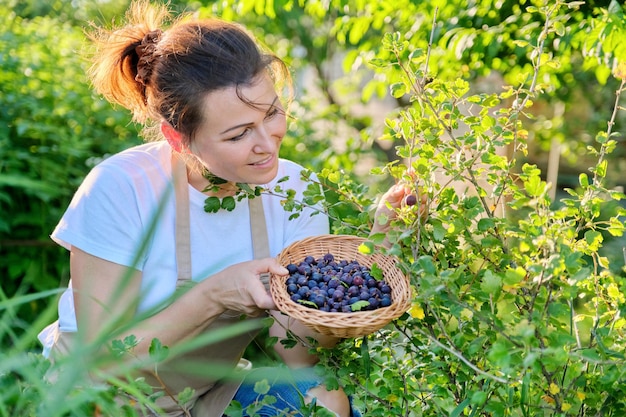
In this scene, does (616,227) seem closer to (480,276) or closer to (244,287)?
(480,276)

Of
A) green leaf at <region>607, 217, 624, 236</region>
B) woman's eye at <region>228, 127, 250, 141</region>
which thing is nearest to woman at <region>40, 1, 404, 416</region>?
woman's eye at <region>228, 127, 250, 141</region>

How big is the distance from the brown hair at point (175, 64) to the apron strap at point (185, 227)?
0.15m

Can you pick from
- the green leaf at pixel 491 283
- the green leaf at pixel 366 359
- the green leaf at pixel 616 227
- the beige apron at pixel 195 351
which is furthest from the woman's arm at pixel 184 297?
the green leaf at pixel 616 227

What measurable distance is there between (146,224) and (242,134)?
0.32m

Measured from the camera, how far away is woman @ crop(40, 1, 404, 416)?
1.99m

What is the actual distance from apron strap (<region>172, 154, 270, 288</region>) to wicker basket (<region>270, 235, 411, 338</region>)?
A: 6.4 inches

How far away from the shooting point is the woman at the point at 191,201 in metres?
1.99

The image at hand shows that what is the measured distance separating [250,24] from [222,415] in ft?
14.7

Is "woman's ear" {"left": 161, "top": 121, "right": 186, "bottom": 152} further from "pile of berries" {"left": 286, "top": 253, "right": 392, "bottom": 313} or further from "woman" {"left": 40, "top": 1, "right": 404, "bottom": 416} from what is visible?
"pile of berries" {"left": 286, "top": 253, "right": 392, "bottom": 313}

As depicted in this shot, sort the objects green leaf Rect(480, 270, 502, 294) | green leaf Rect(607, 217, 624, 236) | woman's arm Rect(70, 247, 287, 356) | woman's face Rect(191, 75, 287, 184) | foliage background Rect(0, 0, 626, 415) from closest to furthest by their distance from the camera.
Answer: green leaf Rect(480, 270, 502, 294) → green leaf Rect(607, 217, 624, 236) → woman's arm Rect(70, 247, 287, 356) → woman's face Rect(191, 75, 287, 184) → foliage background Rect(0, 0, 626, 415)

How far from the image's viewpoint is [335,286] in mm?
1778

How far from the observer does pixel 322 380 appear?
2.06m

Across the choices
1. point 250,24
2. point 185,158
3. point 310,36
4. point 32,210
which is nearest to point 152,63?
point 185,158

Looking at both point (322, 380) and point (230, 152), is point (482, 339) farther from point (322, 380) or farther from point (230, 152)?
point (230, 152)
